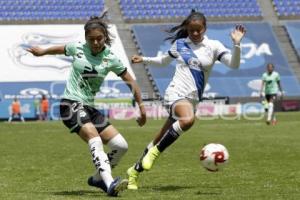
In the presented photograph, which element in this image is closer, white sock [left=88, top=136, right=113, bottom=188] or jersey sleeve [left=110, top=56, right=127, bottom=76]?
white sock [left=88, top=136, right=113, bottom=188]

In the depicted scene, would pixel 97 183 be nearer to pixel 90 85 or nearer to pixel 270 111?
pixel 90 85

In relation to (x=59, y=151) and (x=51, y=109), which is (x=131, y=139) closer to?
(x=59, y=151)

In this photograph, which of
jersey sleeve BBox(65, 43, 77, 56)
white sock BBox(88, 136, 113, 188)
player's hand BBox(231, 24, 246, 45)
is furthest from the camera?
player's hand BBox(231, 24, 246, 45)

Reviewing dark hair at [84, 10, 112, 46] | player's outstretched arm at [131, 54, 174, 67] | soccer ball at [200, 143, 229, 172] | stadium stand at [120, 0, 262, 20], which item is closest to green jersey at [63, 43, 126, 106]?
dark hair at [84, 10, 112, 46]

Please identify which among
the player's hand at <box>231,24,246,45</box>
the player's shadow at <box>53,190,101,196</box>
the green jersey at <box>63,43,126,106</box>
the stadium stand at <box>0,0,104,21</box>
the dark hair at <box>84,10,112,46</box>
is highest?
the stadium stand at <box>0,0,104,21</box>

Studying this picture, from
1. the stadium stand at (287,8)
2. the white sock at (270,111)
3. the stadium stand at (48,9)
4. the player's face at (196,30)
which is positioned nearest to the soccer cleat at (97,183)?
the player's face at (196,30)

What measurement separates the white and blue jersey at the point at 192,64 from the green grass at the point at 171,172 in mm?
1254

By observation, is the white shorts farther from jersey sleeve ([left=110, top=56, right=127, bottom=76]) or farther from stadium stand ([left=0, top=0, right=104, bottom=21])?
stadium stand ([left=0, top=0, right=104, bottom=21])

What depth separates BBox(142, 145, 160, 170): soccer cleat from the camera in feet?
30.9

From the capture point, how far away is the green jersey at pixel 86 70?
892cm

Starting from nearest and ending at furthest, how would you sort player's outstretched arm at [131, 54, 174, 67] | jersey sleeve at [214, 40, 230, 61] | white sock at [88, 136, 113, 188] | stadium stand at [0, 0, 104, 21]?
white sock at [88, 136, 113, 188] < jersey sleeve at [214, 40, 230, 61] < player's outstretched arm at [131, 54, 174, 67] < stadium stand at [0, 0, 104, 21]

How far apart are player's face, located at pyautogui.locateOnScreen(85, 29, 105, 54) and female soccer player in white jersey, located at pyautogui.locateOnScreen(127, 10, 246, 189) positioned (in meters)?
1.19

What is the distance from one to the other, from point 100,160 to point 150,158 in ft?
3.72

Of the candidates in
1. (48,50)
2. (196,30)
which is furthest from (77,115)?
(196,30)
